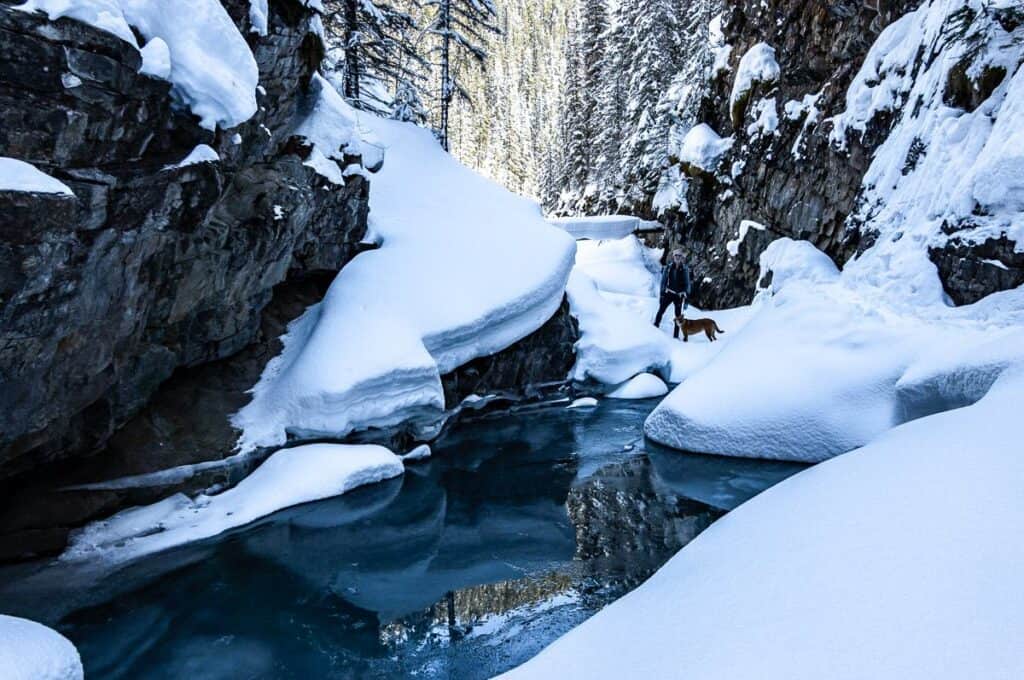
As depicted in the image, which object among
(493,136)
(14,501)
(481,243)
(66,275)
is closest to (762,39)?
(481,243)

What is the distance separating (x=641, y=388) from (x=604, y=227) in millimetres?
16242

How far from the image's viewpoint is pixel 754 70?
62.5 ft

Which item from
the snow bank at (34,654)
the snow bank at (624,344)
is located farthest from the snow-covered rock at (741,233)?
the snow bank at (34,654)

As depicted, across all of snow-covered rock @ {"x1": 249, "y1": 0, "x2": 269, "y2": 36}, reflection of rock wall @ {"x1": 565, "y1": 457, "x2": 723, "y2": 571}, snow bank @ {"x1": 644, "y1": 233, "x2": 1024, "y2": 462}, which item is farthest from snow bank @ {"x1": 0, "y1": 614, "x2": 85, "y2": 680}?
snow bank @ {"x1": 644, "y1": 233, "x2": 1024, "y2": 462}

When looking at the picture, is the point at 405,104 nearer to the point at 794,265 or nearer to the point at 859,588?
the point at 794,265

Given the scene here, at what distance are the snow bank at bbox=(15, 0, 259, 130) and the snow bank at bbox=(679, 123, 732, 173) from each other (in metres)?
18.2

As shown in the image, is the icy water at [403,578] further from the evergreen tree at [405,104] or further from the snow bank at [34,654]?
the evergreen tree at [405,104]

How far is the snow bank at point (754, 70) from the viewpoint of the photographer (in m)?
18.6

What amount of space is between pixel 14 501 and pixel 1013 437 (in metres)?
9.74

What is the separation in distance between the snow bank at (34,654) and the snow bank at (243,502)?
7.84 ft

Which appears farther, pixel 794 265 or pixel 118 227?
pixel 794 265

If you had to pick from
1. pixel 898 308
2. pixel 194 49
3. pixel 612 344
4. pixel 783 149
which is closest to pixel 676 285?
pixel 612 344

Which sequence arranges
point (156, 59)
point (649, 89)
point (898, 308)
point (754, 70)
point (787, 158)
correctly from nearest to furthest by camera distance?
point (156, 59) → point (898, 308) → point (787, 158) → point (754, 70) → point (649, 89)

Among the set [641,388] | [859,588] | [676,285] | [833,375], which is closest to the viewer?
[859,588]
